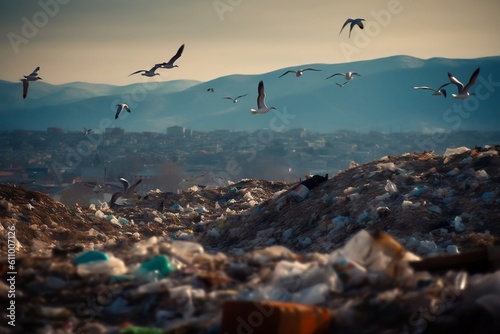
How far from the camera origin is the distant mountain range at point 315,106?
466 feet

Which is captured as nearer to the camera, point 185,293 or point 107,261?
point 185,293

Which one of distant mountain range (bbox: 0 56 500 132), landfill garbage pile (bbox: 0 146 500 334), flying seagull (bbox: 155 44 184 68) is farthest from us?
distant mountain range (bbox: 0 56 500 132)

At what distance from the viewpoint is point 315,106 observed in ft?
576

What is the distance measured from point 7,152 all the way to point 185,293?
215ft

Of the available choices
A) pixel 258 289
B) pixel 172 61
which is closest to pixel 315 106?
pixel 172 61

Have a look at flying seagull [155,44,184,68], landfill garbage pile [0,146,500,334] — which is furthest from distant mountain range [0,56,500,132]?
landfill garbage pile [0,146,500,334]

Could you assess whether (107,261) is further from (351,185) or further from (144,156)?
(144,156)

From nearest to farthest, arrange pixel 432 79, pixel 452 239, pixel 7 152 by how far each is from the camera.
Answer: pixel 452 239 → pixel 7 152 → pixel 432 79

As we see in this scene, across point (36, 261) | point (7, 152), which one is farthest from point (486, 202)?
point (7, 152)

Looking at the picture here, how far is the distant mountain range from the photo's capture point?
142 metres

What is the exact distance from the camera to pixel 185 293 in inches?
169

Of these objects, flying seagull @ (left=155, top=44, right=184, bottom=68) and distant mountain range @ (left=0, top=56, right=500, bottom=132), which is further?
distant mountain range @ (left=0, top=56, right=500, bottom=132)

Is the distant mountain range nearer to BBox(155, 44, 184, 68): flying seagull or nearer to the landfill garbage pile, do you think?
BBox(155, 44, 184, 68): flying seagull

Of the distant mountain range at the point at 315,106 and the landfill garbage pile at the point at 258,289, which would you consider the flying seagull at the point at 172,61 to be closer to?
the landfill garbage pile at the point at 258,289
